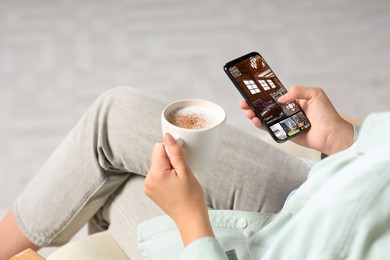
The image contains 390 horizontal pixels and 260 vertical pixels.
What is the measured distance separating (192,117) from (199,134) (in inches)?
2.3

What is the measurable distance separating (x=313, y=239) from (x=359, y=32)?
5.92 ft

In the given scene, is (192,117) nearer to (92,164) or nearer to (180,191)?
(180,191)

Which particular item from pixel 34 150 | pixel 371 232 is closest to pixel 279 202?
pixel 371 232

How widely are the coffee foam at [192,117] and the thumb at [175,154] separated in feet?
0.13

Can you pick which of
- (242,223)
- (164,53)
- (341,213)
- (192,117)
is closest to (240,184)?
(242,223)

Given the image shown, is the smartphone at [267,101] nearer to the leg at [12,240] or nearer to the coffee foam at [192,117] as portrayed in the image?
the coffee foam at [192,117]

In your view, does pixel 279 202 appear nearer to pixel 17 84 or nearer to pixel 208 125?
pixel 208 125

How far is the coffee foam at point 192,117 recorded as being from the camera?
0.76 meters

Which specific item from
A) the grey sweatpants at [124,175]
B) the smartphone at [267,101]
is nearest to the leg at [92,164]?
the grey sweatpants at [124,175]

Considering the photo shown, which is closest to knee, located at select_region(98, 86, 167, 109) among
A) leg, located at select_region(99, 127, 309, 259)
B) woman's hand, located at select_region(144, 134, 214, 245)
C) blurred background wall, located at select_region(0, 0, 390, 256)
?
leg, located at select_region(99, 127, 309, 259)

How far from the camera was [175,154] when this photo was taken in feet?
2.35

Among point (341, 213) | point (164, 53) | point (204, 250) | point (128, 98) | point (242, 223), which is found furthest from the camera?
point (164, 53)

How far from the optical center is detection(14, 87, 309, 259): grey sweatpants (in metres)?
0.93

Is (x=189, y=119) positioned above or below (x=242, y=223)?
above
